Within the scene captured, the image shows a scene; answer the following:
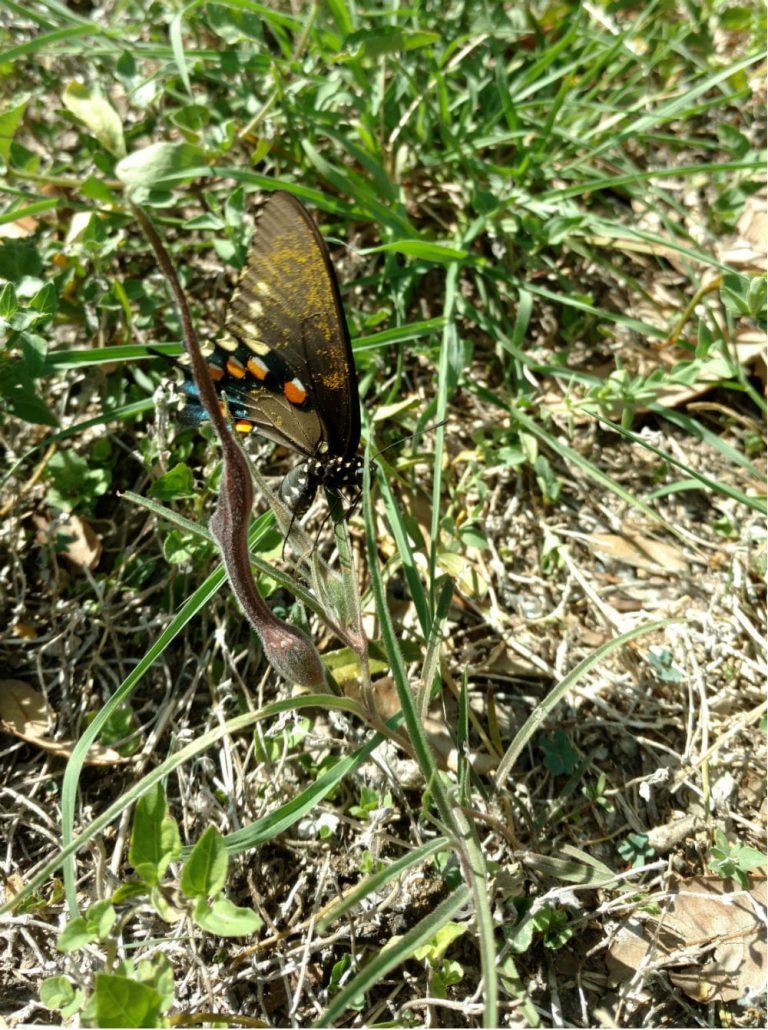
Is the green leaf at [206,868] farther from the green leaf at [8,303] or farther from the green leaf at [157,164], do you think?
the green leaf at [157,164]

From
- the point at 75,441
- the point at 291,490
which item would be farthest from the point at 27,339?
the point at 291,490

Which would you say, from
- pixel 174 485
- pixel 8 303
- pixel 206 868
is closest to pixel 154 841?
pixel 206 868

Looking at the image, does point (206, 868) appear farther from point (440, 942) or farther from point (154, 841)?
point (440, 942)

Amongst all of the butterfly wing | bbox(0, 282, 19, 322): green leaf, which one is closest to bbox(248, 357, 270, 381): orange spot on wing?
the butterfly wing

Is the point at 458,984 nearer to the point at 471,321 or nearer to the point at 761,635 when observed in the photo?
the point at 761,635

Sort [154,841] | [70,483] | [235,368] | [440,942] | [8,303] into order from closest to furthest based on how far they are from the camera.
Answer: [154,841]
[440,942]
[8,303]
[235,368]
[70,483]

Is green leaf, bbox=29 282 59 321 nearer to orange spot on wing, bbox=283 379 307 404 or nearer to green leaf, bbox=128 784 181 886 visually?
orange spot on wing, bbox=283 379 307 404

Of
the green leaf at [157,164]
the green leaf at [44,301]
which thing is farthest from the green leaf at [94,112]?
the green leaf at [44,301]
